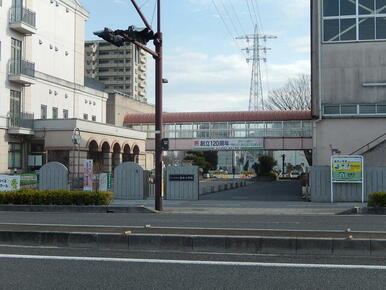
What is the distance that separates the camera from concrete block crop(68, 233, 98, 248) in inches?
428

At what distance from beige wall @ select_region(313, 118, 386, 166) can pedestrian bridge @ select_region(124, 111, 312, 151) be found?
18.0 m

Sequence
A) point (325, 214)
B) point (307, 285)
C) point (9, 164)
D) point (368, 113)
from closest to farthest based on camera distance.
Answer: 1. point (307, 285)
2. point (325, 214)
3. point (368, 113)
4. point (9, 164)

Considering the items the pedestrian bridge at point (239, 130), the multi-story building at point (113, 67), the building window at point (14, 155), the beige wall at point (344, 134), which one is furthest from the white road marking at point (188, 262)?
the multi-story building at point (113, 67)

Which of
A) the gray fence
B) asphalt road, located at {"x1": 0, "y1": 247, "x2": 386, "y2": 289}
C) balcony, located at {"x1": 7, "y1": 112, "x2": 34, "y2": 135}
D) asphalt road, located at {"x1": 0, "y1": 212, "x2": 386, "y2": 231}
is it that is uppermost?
balcony, located at {"x1": 7, "y1": 112, "x2": 34, "y2": 135}

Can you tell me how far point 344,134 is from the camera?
35.7 m

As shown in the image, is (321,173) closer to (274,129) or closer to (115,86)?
(274,129)

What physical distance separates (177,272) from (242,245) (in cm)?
222

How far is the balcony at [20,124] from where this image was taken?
138ft

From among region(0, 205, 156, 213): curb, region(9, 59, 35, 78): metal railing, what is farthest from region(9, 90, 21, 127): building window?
region(0, 205, 156, 213): curb

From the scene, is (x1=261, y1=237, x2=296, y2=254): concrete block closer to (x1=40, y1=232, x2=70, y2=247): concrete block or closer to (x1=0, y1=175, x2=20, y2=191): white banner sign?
(x1=40, y1=232, x2=70, y2=247): concrete block

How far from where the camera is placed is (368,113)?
116 ft

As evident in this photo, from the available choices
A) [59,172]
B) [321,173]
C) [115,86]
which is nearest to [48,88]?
[59,172]

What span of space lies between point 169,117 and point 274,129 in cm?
1182

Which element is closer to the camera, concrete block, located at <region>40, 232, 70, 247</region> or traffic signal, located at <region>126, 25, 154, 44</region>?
concrete block, located at <region>40, 232, 70, 247</region>
